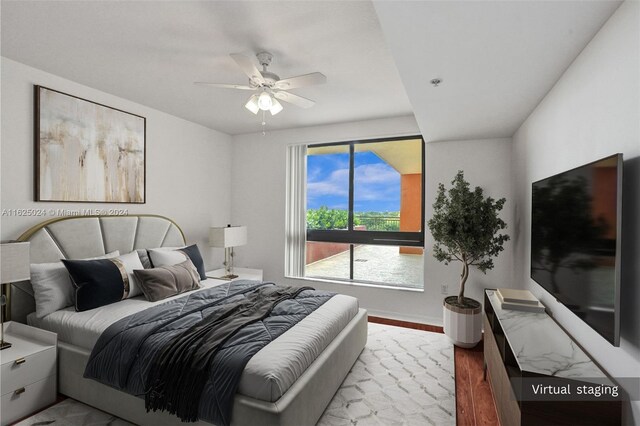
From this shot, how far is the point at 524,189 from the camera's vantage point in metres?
2.90

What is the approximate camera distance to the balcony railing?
4273 millimetres

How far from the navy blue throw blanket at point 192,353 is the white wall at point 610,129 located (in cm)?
176

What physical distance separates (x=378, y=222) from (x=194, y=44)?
10.1 feet

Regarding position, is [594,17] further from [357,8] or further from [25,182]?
[25,182]

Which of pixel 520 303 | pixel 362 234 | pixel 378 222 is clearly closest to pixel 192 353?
pixel 520 303

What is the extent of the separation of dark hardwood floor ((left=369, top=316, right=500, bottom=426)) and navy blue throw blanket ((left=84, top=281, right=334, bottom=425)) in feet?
4.30

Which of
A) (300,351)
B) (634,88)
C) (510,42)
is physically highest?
(510,42)

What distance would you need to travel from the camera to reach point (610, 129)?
1.39 meters

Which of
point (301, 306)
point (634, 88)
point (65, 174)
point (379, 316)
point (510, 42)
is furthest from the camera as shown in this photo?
point (379, 316)

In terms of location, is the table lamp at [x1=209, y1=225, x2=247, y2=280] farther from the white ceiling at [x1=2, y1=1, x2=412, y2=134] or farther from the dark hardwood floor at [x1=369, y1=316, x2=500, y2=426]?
the dark hardwood floor at [x1=369, y1=316, x2=500, y2=426]

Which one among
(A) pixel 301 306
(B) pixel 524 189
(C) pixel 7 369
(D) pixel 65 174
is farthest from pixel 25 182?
(B) pixel 524 189

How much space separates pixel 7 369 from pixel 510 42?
11.7ft

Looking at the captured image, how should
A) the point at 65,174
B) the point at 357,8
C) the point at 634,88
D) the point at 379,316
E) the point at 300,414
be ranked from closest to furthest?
the point at 634,88 < the point at 300,414 < the point at 357,8 < the point at 65,174 < the point at 379,316

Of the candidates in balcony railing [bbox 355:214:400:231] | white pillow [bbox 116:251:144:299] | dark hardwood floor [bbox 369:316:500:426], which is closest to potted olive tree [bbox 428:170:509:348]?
dark hardwood floor [bbox 369:316:500:426]
